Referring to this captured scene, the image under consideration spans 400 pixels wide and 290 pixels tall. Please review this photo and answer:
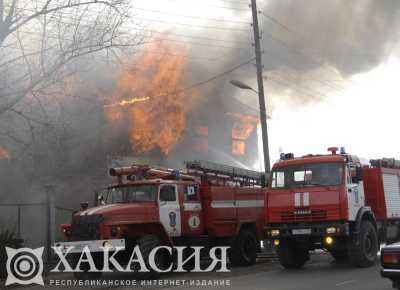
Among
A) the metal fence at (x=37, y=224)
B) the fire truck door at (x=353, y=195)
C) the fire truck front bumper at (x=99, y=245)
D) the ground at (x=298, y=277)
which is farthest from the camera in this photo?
the metal fence at (x=37, y=224)

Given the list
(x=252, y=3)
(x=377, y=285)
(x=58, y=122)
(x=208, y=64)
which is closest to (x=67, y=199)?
(x=58, y=122)

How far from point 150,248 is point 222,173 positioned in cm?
388

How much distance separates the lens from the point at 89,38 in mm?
13164

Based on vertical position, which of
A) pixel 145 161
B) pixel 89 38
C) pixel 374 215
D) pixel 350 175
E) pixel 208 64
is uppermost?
pixel 208 64

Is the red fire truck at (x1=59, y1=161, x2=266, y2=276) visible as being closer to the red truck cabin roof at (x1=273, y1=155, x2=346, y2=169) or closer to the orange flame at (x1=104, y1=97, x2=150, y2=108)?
the red truck cabin roof at (x1=273, y1=155, x2=346, y2=169)

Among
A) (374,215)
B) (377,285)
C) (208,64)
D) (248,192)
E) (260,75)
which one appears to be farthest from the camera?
(208,64)

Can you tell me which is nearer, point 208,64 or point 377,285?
point 377,285

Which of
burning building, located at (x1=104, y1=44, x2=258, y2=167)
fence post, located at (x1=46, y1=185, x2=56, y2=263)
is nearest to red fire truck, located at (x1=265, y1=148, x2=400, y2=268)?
fence post, located at (x1=46, y1=185, x2=56, y2=263)

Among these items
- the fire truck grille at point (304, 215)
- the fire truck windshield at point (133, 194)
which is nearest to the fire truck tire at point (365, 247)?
the fire truck grille at point (304, 215)

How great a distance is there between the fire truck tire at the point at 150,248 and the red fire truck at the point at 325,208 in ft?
8.63

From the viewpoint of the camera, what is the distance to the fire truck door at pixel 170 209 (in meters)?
12.1

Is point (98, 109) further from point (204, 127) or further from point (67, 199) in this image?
point (204, 127)

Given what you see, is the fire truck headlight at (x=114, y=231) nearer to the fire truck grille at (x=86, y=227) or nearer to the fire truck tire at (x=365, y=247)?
the fire truck grille at (x=86, y=227)

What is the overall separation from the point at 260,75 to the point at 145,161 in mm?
7565
